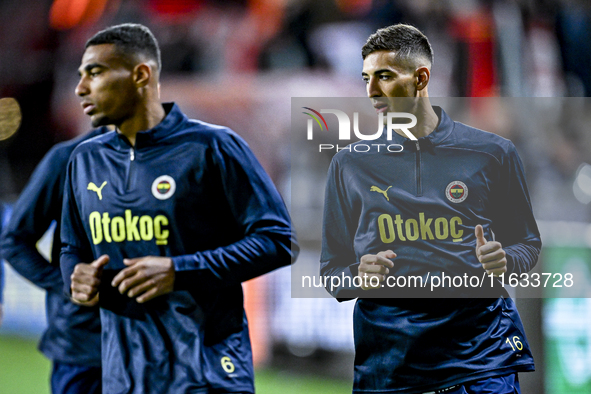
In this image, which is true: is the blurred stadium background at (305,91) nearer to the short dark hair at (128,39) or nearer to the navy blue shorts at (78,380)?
the navy blue shorts at (78,380)

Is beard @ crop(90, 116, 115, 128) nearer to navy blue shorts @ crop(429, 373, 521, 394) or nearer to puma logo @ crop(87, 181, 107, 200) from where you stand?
puma logo @ crop(87, 181, 107, 200)

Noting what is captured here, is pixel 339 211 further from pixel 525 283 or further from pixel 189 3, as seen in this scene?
pixel 189 3

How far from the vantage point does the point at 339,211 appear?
2.77m

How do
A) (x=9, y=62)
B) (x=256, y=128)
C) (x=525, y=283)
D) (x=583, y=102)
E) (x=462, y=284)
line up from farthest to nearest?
(x=9, y=62) < (x=256, y=128) < (x=583, y=102) < (x=525, y=283) < (x=462, y=284)

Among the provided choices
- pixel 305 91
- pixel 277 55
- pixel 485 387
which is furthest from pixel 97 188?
pixel 277 55

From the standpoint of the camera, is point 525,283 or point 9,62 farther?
point 9,62

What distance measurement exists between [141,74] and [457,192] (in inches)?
55.3

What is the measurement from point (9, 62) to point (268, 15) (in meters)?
4.22

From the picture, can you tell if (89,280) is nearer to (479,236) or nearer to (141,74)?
(141,74)

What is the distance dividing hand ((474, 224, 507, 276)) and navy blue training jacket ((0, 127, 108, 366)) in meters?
1.99

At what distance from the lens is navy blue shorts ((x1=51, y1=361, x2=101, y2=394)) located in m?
3.66

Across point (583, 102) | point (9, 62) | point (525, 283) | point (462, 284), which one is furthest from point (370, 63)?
point (9, 62)

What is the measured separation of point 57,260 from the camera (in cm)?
370

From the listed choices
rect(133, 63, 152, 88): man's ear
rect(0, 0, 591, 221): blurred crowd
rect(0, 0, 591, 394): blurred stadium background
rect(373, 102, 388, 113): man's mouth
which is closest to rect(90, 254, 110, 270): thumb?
rect(133, 63, 152, 88): man's ear
